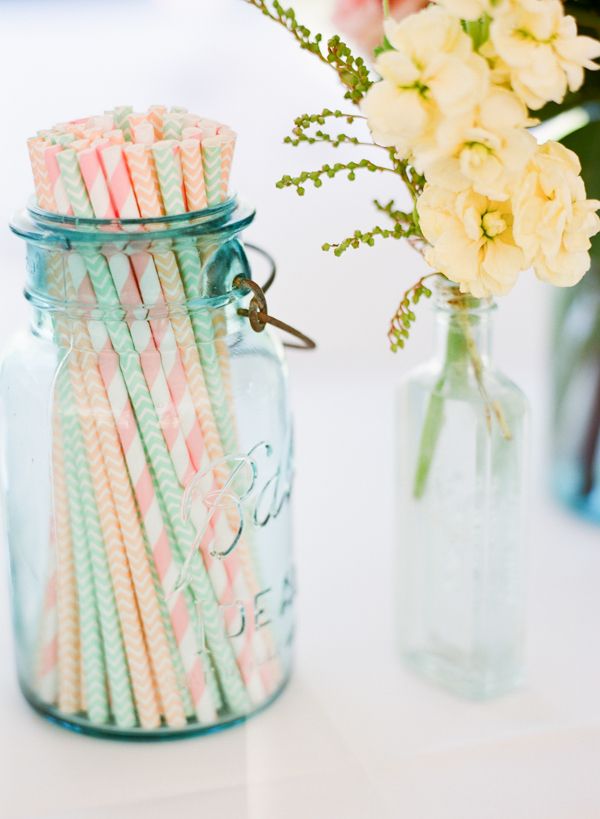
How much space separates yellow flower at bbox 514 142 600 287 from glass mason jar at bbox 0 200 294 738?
15 centimetres

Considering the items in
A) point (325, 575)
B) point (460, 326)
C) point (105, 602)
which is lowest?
point (325, 575)

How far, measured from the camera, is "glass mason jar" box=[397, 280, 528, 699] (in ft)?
2.18

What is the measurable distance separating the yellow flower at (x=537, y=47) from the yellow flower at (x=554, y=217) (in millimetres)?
44

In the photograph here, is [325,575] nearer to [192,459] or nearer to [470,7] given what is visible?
[192,459]

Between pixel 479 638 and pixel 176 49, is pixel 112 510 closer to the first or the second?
pixel 479 638

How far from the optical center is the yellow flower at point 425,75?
483mm

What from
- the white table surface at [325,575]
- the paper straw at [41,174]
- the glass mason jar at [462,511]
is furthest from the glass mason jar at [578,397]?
the paper straw at [41,174]

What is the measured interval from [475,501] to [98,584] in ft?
0.70

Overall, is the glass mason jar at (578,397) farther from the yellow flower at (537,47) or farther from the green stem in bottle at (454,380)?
the yellow flower at (537,47)

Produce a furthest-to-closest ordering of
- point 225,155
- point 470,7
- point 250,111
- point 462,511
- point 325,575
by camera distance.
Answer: point 250,111 → point 325,575 → point 462,511 → point 225,155 → point 470,7

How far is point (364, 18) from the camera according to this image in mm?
735

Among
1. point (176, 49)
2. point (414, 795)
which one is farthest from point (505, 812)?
point (176, 49)

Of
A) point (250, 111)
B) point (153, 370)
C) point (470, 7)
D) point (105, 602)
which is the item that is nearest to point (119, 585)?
point (105, 602)

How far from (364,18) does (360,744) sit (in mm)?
430
